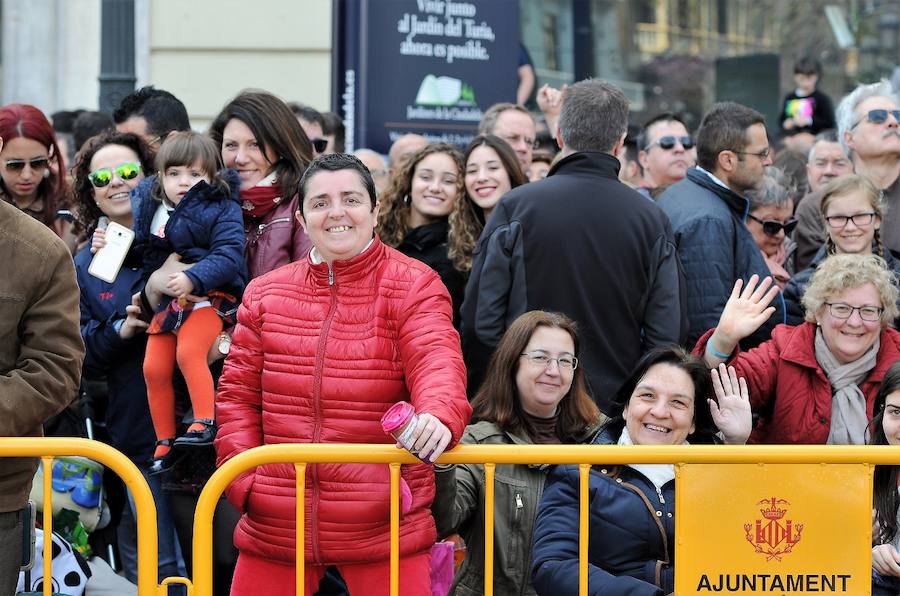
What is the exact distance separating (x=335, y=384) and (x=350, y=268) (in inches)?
15.1

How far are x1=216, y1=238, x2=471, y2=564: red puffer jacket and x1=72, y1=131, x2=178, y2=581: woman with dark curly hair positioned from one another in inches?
52.8

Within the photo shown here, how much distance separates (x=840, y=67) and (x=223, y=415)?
12.0 metres

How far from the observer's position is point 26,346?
13.6 feet

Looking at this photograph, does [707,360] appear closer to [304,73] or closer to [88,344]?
[88,344]

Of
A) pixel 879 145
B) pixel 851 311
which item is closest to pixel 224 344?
pixel 851 311

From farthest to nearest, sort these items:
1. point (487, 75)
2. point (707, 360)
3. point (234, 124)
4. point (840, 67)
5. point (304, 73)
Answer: point (840, 67)
point (304, 73)
point (487, 75)
point (234, 124)
point (707, 360)

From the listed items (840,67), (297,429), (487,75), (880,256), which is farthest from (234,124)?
(840,67)

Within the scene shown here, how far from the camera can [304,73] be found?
9.80 meters

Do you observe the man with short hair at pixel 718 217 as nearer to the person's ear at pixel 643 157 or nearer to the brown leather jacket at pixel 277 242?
the person's ear at pixel 643 157

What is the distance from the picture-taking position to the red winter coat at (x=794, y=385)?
515 centimetres

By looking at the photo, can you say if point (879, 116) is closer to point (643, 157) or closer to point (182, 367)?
point (643, 157)

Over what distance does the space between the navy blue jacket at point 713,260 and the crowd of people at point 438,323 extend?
0.04 ft

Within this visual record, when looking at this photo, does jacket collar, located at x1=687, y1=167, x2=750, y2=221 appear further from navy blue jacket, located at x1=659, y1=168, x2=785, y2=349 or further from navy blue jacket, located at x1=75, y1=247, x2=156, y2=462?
navy blue jacket, located at x1=75, y1=247, x2=156, y2=462

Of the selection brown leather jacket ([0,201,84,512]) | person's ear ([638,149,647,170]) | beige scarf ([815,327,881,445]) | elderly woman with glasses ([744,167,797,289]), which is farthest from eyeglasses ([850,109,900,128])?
brown leather jacket ([0,201,84,512])
